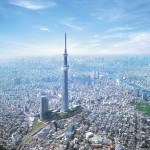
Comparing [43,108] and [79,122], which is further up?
[43,108]

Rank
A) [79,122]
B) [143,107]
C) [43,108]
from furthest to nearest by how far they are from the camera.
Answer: [143,107], [43,108], [79,122]

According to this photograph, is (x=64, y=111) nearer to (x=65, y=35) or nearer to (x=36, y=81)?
(x=65, y=35)

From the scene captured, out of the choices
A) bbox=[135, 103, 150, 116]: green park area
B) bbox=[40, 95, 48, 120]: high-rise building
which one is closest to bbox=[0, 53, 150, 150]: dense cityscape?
bbox=[135, 103, 150, 116]: green park area

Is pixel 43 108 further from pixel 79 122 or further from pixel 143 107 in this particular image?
pixel 143 107

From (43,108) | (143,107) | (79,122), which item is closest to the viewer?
(79,122)

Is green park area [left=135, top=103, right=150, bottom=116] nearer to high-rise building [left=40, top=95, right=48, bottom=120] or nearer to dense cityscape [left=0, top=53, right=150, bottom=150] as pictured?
dense cityscape [left=0, top=53, right=150, bottom=150]

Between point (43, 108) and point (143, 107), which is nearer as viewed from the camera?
point (43, 108)

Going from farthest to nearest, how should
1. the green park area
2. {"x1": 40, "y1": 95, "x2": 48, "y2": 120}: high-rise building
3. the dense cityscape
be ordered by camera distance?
the green park area, {"x1": 40, "y1": 95, "x2": 48, "y2": 120}: high-rise building, the dense cityscape

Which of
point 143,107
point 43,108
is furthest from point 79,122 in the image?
point 143,107

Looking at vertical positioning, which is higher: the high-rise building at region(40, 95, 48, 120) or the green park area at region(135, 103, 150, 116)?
the high-rise building at region(40, 95, 48, 120)

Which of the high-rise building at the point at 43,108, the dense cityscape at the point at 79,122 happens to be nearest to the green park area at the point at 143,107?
the dense cityscape at the point at 79,122

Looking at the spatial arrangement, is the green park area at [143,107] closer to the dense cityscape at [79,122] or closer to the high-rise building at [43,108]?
the dense cityscape at [79,122]

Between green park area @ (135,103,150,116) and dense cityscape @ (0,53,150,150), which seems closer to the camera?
dense cityscape @ (0,53,150,150)
